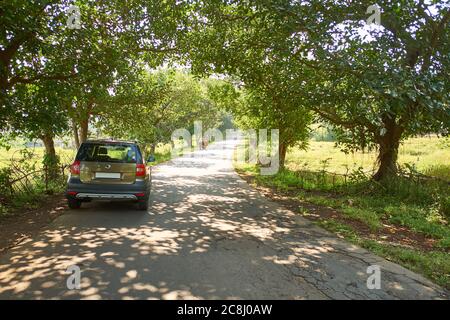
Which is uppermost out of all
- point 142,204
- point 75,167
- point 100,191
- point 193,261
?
point 75,167

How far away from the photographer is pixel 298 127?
17.9 meters

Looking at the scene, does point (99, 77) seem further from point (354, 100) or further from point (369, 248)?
point (369, 248)

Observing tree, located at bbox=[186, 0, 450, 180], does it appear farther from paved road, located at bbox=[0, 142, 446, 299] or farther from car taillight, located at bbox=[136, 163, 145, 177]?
car taillight, located at bbox=[136, 163, 145, 177]

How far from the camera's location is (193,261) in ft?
16.3

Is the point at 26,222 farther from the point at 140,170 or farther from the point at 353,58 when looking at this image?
the point at 353,58

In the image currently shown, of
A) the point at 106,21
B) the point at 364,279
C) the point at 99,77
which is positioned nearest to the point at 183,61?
the point at 106,21

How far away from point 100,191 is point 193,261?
3.62 meters

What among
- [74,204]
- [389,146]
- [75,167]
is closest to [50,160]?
[74,204]

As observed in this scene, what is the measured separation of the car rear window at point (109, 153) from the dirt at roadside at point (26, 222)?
1.55 meters

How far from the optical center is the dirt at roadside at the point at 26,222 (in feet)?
19.3

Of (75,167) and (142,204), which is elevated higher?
(75,167)

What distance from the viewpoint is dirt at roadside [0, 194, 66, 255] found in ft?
19.3
